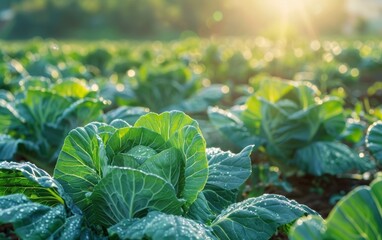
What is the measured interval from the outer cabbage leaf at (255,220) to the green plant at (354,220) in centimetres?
56

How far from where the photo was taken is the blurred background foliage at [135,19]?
56156mm

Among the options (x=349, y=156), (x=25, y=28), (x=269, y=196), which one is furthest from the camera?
(x=25, y=28)

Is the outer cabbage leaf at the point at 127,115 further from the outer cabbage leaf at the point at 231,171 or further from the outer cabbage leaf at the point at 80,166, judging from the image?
the outer cabbage leaf at the point at 80,166

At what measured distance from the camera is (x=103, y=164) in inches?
84.2

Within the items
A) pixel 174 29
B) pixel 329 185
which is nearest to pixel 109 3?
pixel 174 29

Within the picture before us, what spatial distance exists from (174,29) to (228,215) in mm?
59332

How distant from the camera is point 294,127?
394 cm

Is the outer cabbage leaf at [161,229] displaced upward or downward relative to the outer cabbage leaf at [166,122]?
downward

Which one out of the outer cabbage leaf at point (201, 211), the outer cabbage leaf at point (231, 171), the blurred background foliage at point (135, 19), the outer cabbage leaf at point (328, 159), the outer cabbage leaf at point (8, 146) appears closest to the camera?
the outer cabbage leaf at point (201, 211)

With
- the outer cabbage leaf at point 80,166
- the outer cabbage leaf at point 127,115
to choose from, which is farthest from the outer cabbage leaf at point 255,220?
the outer cabbage leaf at point 127,115

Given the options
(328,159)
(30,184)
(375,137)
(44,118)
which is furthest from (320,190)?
(30,184)

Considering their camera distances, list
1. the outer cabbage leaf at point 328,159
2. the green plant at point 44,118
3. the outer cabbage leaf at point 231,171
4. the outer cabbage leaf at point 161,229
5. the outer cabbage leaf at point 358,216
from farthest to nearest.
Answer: the outer cabbage leaf at point 328,159, the green plant at point 44,118, the outer cabbage leaf at point 231,171, the outer cabbage leaf at point 161,229, the outer cabbage leaf at point 358,216

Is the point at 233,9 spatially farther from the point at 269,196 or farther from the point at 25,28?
the point at 269,196

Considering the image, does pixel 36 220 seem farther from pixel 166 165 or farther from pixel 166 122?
pixel 166 122
